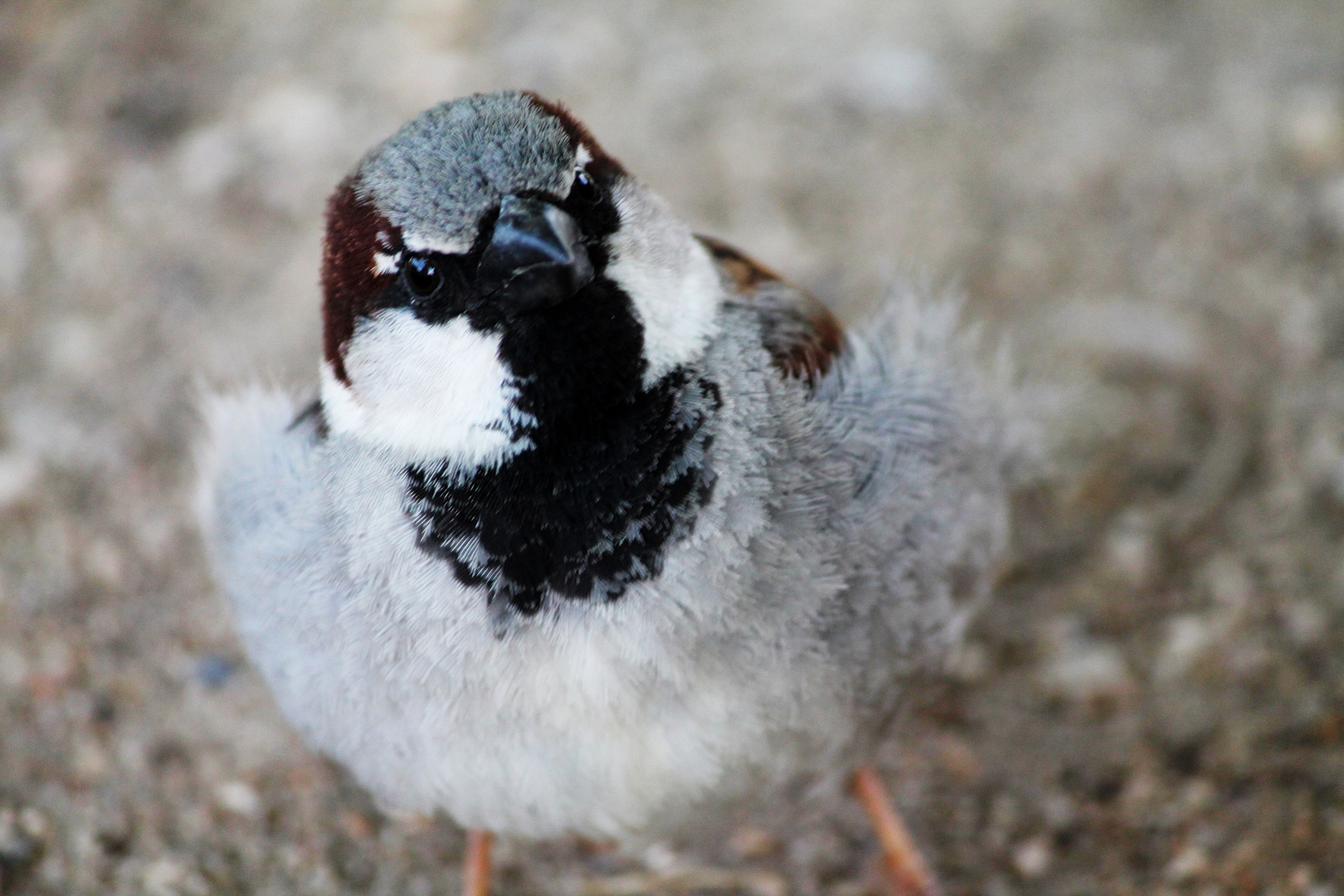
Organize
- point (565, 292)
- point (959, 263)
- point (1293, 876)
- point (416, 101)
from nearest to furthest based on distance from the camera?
point (565, 292) → point (1293, 876) → point (959, 263) → point (416, 101)

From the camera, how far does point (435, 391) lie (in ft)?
6.09

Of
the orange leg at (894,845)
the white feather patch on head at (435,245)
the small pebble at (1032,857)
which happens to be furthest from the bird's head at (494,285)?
the small pebble at (1032,857)

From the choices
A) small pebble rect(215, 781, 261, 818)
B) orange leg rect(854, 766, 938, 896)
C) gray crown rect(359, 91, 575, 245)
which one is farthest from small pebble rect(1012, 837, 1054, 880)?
gray crown rect(359, 91, 575, 245)

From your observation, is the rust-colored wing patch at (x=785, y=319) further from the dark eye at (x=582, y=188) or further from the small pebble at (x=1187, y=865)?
the small pebble at (x=1187, y=865)

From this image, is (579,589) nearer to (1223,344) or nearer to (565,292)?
(565,292)

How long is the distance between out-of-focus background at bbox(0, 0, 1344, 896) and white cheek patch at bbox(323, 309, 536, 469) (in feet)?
2.97

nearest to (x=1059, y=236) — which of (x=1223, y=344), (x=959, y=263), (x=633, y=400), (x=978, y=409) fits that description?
(x=959, y=263)

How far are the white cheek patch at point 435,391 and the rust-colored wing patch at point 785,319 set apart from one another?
46 cm

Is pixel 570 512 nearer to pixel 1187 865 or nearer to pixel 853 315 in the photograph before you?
pixel 1187 865

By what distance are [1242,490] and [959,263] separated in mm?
916

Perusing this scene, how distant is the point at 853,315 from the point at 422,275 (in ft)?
5.76

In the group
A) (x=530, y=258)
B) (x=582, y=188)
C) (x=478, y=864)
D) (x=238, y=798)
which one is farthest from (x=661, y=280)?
(x=238, y=798)

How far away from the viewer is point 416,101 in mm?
3787

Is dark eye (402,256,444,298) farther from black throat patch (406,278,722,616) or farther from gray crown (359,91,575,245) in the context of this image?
black throat patch (406,278,722,616)
